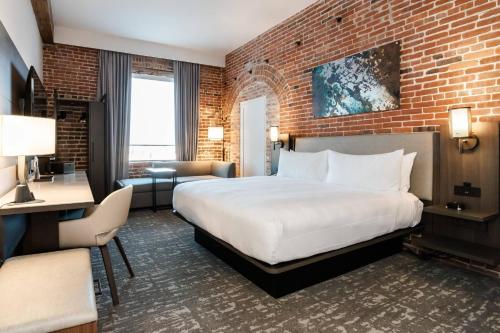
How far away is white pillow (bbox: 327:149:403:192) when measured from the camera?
3.19 m

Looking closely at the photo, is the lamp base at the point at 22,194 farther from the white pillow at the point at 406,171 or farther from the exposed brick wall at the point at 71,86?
the exposed brick wall at the point at 71,86

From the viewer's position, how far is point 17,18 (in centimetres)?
320

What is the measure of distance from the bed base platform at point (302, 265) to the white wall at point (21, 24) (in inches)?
106

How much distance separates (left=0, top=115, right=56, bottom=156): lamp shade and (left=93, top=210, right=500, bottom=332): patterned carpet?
1.19 metres

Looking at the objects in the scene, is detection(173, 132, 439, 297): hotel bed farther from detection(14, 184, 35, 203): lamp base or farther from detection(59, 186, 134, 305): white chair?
detection(14, 184, 35, 203): lamp base

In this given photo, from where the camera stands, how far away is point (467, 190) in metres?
2.89

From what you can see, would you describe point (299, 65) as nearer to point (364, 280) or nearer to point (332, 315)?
point (364, 280)

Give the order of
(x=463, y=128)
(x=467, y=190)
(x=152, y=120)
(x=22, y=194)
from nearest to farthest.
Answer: (x=22, y=194) < (x=463, y=128) < (x=467, y=190) < (x=152, y=120)

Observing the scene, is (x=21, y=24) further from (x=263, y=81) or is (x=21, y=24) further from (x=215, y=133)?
(x=215, y=133)

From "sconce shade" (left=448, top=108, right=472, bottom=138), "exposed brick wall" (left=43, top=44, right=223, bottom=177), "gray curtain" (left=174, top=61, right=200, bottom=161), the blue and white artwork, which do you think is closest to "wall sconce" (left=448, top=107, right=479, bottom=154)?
"sconce shade" (left=448, top=108, right=472, bottom=138)

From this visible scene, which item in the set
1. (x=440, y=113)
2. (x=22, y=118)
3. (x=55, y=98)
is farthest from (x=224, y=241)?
(x=55, y=98)

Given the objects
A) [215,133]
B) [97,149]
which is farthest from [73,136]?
[215,133]

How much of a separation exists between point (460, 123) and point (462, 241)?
1.12 metres

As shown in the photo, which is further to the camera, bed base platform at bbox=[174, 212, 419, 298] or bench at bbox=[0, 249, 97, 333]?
bed base platform at bbox=[174, 212, 419, 298]
